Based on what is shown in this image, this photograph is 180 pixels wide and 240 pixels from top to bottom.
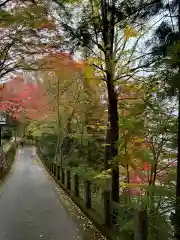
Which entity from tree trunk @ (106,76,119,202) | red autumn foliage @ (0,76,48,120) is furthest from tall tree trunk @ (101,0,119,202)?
red autumn foliage @ (0,76,48,120)

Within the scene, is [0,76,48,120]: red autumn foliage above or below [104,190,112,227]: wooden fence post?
above

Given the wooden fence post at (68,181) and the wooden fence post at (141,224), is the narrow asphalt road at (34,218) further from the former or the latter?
the wooden fence post at (141,224)

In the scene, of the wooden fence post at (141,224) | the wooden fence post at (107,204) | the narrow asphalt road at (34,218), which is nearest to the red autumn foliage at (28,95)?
the narrow asphalt road at (34,218)

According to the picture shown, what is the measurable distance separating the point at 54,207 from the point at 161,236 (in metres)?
6.87

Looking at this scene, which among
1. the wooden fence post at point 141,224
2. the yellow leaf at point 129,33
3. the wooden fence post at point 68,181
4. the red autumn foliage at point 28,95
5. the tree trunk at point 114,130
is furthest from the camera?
the red autumn foliage at point 28,95

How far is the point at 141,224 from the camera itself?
5.42m

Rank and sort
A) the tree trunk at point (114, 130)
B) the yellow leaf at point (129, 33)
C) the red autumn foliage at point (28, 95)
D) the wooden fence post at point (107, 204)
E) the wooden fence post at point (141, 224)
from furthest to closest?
the red autumn foliage at point (28, 95) < the tree trunk at point (114, 130) < the yellow leaf at point (129, 33) < the wooden fence post at point (107, 204) < the wooden fence post at point (141, 224)

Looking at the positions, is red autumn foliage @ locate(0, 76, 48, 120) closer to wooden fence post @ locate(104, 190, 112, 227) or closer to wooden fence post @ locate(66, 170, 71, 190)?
wooden fence post @ locate(66, 170, 71, 190)

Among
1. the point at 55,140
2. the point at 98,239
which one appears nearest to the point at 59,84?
the point at 55,140

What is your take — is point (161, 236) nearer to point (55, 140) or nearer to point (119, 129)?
point (119, 129)

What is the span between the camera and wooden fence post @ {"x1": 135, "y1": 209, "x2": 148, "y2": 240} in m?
5.36

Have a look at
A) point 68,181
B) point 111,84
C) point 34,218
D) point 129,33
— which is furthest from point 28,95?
point 129,33

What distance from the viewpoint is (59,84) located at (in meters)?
21.5

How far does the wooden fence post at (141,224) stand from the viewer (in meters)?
5.36
